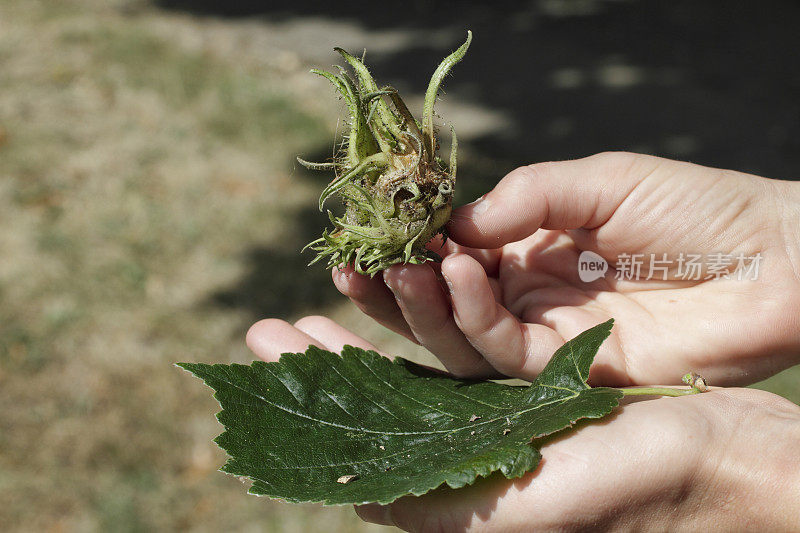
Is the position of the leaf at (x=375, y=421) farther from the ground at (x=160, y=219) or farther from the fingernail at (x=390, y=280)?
the ground at (x=160, y=219)

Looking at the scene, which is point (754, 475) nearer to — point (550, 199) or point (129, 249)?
point (550, 199)

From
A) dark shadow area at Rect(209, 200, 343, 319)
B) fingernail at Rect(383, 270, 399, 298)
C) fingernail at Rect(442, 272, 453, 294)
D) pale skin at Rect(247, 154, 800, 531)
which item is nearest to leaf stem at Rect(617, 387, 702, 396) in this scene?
pale skin at Rect(247, 154, 800, 531)

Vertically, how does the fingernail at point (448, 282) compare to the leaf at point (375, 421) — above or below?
above

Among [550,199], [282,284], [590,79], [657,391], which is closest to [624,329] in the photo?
[657,391]

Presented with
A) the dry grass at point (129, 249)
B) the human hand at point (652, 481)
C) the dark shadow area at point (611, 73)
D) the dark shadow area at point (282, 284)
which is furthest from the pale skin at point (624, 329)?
the dark shadow area at point (611, 73)

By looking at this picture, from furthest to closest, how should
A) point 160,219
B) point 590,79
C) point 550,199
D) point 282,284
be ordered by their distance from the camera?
1. point 590,79
2. point 160,219
3. point 282,284
4. point 550,199

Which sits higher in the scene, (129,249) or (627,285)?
(129,249)
